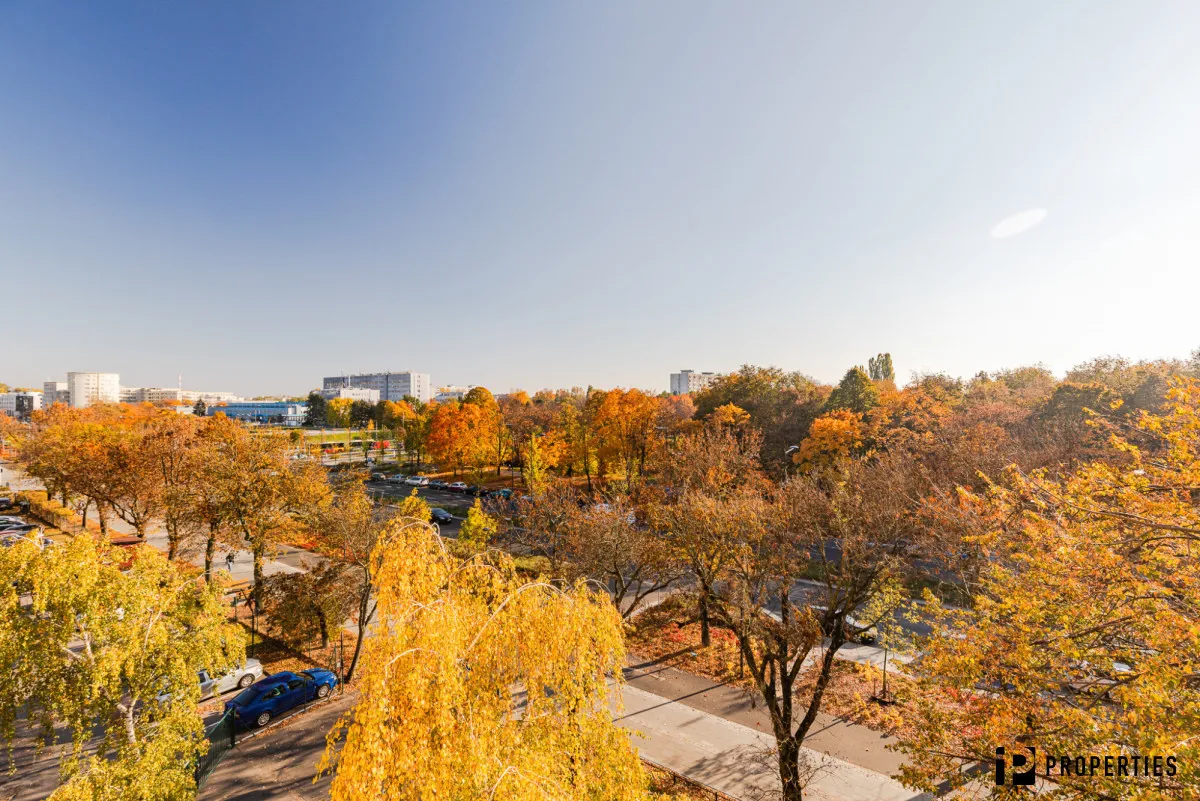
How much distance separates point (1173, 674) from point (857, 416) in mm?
32689

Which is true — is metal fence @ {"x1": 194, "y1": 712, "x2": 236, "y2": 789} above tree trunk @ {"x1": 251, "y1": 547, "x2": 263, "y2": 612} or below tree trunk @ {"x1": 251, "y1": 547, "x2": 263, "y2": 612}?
below

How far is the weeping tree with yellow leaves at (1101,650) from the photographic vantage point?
509 centimetres

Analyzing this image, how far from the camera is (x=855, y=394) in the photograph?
1560 inches

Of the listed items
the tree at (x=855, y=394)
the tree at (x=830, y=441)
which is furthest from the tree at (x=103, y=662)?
the tree at (x=855, y=394)

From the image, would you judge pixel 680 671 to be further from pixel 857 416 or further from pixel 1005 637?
pixel 857 416

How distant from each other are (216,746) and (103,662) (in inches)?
247

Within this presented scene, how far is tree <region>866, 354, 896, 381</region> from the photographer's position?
74312 millimetres

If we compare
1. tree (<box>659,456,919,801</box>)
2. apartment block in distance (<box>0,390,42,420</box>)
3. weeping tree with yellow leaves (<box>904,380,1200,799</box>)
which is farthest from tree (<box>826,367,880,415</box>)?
apartment block in distance (<box>0,390,42,420</box>)

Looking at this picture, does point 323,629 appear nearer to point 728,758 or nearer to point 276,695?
point 276,695

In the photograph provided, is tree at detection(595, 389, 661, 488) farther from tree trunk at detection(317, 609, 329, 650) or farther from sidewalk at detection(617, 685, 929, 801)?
sidewalk at detection(617, 685, 929, 801)


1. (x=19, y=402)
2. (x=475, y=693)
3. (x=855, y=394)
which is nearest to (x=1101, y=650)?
(x=475, y=693)

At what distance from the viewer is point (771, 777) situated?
440 inches

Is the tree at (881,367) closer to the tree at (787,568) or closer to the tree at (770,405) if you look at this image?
the tree at (770,405)

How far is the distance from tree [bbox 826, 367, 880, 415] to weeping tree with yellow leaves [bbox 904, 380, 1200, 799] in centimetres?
3426
